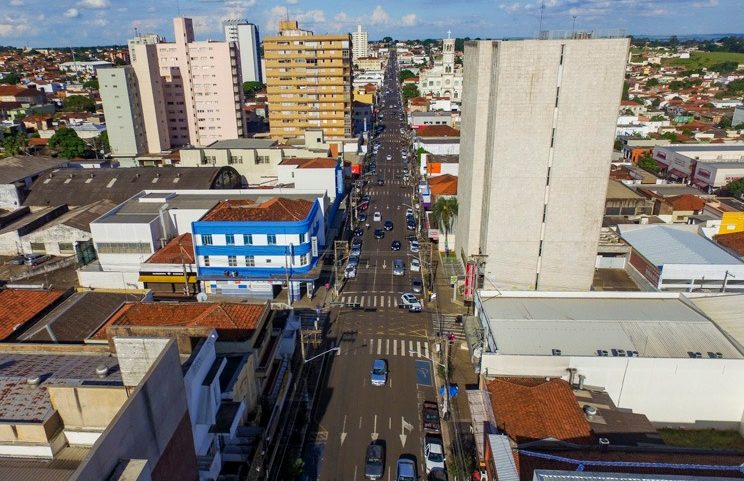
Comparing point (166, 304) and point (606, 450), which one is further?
point (166, 304)

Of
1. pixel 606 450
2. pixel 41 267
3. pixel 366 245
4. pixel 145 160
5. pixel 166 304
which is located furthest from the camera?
pixel 145 160

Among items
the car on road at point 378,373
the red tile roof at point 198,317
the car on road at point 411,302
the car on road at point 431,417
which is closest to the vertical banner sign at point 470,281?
the car on road at point 411,302

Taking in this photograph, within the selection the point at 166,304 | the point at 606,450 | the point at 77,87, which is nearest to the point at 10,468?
the point at 166,304

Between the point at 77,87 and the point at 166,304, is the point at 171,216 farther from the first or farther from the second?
the point at 77,87

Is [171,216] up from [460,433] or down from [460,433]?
up

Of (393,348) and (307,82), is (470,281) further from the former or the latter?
(307,82)

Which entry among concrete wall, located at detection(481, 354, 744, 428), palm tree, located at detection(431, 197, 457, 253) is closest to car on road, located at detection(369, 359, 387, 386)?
concrete wall, located at detection(481, 354, 744, 428)

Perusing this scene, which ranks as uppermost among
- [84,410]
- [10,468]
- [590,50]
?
[590,50]

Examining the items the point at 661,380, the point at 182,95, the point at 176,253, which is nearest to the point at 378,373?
the point at 661,380
